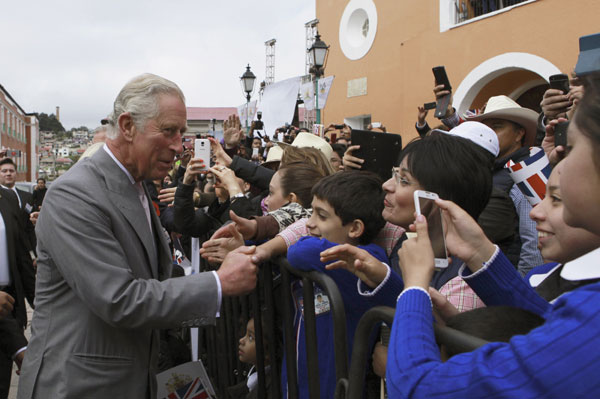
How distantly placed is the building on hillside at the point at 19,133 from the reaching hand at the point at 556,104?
38.2 meters

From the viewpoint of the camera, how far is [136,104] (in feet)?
6.90

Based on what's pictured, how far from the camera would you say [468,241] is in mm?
1435

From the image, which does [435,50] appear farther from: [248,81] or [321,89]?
[248,81]

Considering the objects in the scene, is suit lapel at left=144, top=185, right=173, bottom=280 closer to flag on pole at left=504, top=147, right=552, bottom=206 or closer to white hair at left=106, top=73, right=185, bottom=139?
white hair at left=106, top=73, right=185, bottom=139

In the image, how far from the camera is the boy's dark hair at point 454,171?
76.9 inches

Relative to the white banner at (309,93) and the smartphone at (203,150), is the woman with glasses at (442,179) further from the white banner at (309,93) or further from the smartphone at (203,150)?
the white banner at (309,93)

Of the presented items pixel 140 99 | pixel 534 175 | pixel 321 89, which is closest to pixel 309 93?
pixel 321 89

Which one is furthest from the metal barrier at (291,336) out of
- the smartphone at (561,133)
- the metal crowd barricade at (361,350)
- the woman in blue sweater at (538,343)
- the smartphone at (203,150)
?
the smartphone at (561,133)

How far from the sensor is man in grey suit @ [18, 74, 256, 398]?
1858 millimetres

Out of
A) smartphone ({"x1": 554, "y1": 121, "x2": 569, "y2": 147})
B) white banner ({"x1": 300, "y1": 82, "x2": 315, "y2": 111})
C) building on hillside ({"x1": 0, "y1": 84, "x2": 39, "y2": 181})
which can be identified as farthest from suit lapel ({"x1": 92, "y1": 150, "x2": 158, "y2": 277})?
building on hillside ({"x1": 0, "y1": 84, "x2": 39, "y2": 181})

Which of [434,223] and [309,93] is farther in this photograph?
[309,93]

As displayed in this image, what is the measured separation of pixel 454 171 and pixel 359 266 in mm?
606

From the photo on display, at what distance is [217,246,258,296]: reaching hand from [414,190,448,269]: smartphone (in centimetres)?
80

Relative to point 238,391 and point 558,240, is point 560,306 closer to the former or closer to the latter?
point 558,240
